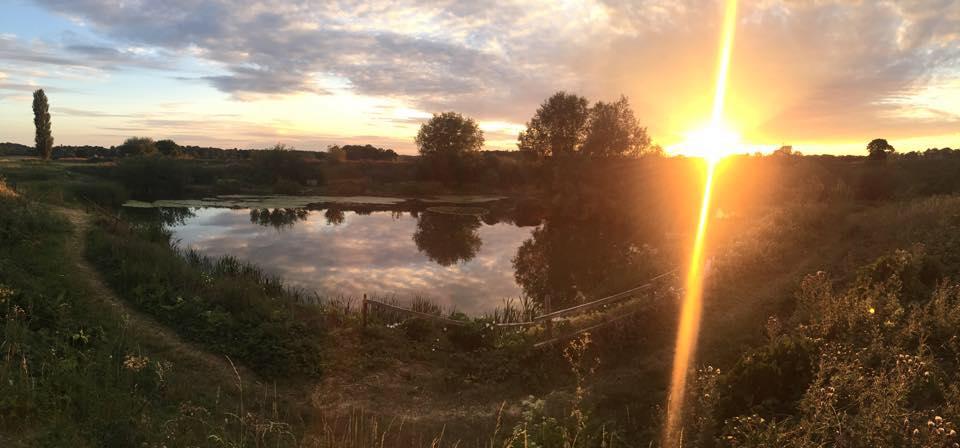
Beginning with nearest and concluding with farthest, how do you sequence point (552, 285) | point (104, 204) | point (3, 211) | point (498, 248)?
point (3, 211) < point (552, 285) < point (498, 248) < point (104, 204)

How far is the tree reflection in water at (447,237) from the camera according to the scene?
92.8 ft

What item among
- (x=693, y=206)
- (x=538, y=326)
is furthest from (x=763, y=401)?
(x=693, y=206)

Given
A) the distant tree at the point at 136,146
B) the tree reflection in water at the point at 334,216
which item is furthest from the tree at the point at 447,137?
the distant tree at the point at 136,146

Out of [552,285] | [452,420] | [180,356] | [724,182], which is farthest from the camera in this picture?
[724,182]

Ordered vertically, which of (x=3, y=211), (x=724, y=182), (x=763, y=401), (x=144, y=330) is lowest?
(x=144, y=330)

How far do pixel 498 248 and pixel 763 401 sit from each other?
24.7m

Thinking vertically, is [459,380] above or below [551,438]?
below

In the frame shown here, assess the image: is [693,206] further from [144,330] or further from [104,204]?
[104,204]

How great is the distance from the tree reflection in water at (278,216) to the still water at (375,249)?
76 millimetres

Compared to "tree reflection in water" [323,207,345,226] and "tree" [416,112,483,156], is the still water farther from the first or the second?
"tree" [416,112,483,156]

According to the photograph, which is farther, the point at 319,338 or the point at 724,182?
the point at 724,182

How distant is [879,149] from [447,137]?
49.5m

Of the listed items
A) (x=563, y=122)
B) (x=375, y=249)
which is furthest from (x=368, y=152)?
(x=375, y=249)

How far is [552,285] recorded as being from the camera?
22.3m
